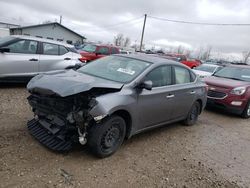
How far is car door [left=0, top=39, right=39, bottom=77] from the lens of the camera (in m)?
7.38

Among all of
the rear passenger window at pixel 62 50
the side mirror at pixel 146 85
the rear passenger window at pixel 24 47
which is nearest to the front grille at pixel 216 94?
the side mirror at pixel 146 85

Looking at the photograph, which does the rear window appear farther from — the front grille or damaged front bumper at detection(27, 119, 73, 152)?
damaged front bumper at detection(27, 119, 73, 152)

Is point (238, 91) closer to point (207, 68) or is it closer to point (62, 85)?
point (62, 85)

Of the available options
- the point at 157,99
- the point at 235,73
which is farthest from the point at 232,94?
the point at 157,99

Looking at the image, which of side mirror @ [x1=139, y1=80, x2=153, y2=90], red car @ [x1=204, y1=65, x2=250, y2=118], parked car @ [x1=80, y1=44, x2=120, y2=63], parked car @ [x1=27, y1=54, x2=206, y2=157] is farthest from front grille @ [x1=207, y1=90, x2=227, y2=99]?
parked car @ [x1=80, y1=44, x2=120, y2=63]

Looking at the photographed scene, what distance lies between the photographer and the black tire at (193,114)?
649cm

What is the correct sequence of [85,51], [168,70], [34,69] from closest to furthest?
[168,70], [34,69], [85,51]

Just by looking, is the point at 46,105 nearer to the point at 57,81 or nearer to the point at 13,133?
the point at 57,81

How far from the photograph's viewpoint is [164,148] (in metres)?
5.02

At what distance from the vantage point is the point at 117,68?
16.5 ft

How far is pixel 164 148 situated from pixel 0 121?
3.25 meters

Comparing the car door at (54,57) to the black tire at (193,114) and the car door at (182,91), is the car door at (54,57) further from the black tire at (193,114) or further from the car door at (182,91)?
the black tire at (193,114)

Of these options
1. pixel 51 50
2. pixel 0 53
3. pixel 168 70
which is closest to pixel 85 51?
pixel 51 50

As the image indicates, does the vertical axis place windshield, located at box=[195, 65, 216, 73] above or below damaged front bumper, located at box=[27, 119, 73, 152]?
above
